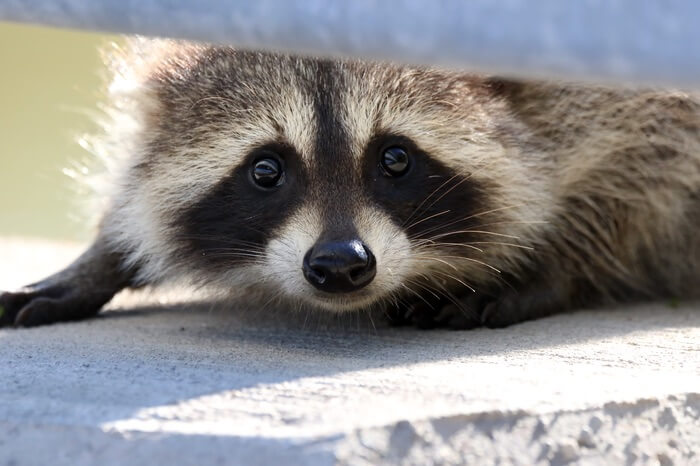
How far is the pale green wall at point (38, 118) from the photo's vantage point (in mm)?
9648

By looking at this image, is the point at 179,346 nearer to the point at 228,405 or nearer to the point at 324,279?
the point at 324,279

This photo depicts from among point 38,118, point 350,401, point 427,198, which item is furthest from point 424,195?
point 38,118

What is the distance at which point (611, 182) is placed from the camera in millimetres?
4250

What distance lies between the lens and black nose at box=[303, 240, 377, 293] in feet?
10.9

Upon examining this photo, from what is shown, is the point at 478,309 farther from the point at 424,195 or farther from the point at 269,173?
the point at 269,173

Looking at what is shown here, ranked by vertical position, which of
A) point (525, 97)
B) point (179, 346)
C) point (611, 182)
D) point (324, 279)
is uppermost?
point (525, 97)

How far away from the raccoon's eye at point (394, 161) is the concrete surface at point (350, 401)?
2.08 feet

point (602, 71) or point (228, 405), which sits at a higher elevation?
point (602, 71)

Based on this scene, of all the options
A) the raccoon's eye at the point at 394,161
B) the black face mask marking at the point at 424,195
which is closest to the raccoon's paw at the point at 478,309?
the black face mask marking at the point at 424,195

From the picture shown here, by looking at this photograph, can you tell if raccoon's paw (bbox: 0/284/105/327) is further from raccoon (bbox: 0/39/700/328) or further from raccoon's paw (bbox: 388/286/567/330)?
raccoon's paw (bbox: 388/286/567/330)

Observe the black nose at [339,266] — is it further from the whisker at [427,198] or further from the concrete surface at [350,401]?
the whisker at [427,198]

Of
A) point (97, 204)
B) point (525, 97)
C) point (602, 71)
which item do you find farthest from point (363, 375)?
point (97, 204)

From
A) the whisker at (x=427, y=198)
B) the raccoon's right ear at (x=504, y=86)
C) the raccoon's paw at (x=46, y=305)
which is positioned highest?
the raccoon's right ear at (x=504, y=86)

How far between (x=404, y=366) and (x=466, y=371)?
7.3 inches
